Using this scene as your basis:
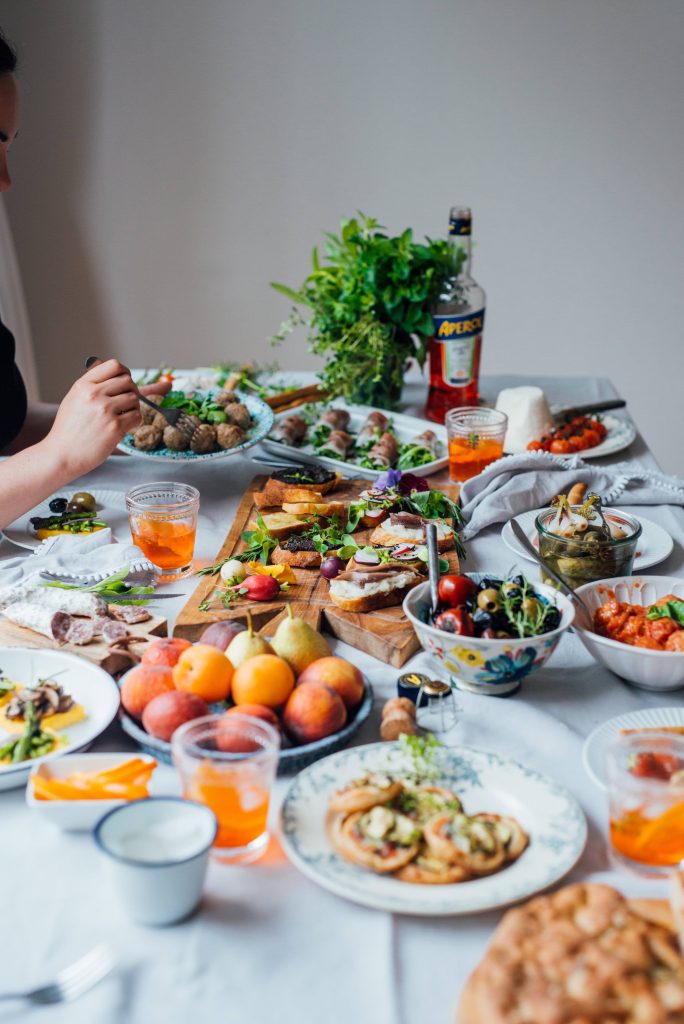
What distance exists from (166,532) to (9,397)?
98 cm

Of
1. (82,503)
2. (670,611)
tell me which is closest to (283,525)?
(82,503)

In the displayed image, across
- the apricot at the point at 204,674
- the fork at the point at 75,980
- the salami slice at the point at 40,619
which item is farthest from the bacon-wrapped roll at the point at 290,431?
the fork at the point at 75,980

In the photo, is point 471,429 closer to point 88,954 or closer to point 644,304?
point 88,954

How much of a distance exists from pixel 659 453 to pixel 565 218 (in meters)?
1.55

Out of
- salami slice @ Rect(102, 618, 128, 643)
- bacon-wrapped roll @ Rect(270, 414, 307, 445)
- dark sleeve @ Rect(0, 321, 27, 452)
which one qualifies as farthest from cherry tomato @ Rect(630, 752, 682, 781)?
dark sleeve @ Rect(0, 321, 27, 452)

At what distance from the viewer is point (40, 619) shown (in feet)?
5.40

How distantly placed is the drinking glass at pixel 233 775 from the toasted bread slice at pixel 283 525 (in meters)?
0.93

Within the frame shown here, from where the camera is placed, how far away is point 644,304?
5305 millimetres

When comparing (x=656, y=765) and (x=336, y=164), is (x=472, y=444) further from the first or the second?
(x=336, y=164)

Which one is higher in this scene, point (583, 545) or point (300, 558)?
point (583, 545)

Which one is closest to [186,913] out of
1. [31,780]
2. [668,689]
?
[31,780]

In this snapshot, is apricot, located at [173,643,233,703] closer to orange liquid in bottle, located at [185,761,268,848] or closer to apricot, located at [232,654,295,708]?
apricot, located at [232,654,295,708]

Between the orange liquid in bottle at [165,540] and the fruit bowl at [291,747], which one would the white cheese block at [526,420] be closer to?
the orange liquid in bottle at [165,540]

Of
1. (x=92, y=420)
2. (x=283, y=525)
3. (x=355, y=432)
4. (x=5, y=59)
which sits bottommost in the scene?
(x=355, y=432)
